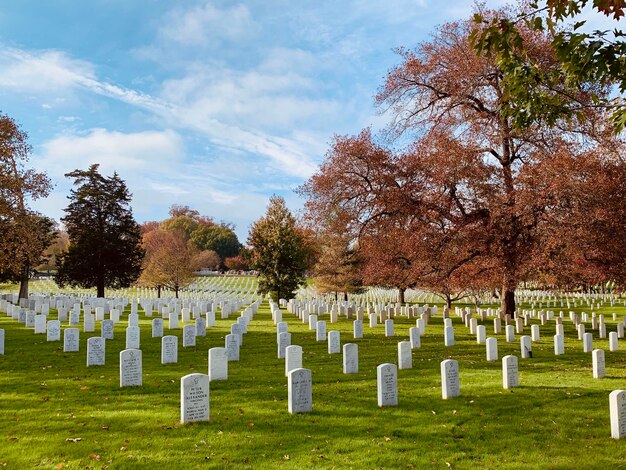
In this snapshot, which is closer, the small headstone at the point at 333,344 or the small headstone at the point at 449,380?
the small headstone at the point at 449,380

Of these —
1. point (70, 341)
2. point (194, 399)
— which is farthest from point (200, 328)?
point (194, 399)

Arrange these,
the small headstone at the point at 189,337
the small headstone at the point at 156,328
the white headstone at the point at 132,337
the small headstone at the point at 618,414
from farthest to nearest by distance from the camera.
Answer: the small headstone at the point at 156,328, the small headstone at the point at 189,337, the white headstone at the point at 132,337, the small headstone at the point at 618,414

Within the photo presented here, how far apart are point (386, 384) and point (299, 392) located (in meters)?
1.59

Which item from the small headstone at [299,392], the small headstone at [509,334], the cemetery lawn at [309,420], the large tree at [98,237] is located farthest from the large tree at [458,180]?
the large tree at [98,237]

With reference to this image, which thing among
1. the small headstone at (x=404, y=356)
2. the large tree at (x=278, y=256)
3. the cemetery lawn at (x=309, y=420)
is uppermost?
the large tree at (x=278, y=256)

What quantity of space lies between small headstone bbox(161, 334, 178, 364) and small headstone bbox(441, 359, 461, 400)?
7054mm

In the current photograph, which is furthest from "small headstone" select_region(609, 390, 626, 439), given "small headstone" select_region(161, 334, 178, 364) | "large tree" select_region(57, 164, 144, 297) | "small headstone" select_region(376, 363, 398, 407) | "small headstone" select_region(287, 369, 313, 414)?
"large tree" select_region(57, 164, 144, 297)

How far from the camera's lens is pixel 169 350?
1296cm

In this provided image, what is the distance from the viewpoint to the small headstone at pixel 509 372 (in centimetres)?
1017

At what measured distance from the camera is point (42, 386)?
10180 mm

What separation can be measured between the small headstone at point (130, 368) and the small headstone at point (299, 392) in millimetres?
3652

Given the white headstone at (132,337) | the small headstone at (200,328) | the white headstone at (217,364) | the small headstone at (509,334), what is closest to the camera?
the white headstone at (217,364)

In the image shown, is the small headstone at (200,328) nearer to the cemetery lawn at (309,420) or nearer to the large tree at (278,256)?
the cemetery lawn at (309,420)

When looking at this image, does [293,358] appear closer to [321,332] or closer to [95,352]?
[95,352]
